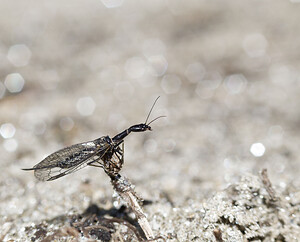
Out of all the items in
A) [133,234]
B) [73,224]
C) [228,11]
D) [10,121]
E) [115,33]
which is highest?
[115,33]

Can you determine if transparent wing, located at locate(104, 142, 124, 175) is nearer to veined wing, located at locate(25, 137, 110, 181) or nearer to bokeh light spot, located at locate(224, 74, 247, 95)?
veined wing, located at locate(25, 137, 110, 181)

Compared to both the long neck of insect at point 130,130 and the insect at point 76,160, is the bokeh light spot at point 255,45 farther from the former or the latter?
the insect at point 76,160

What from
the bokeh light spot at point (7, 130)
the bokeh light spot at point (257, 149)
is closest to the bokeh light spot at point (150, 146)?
the bokeh light spot at point (257, 149)

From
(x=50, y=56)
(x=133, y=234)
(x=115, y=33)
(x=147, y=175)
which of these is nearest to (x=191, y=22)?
(x=115, y=33)

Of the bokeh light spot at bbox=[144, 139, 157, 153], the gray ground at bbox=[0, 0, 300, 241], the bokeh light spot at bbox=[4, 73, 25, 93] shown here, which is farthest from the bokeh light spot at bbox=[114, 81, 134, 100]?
the bokeh light spot at bbox=[4, 73, 25, 93]

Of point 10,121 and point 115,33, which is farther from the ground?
point 115,33

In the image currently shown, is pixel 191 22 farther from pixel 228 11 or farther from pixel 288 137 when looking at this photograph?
pixel 288 137
